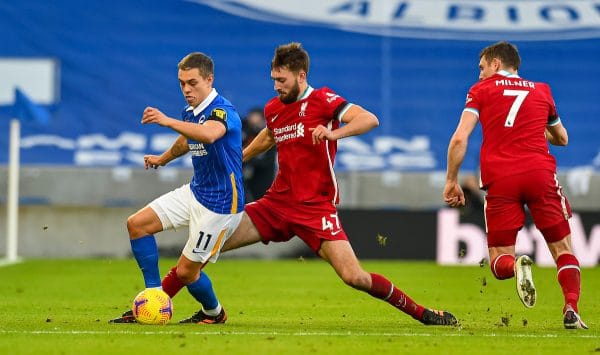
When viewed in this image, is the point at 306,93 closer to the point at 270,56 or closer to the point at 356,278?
the point at 356,278

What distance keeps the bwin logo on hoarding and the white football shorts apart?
42.9ft

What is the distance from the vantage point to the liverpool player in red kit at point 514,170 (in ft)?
30.7

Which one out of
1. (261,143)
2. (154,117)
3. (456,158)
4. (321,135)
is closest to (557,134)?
(456,158)

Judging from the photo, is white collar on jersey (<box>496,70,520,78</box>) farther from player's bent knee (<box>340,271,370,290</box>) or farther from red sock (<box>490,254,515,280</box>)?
player's bent knee (<box>340,271,370,290</box>)

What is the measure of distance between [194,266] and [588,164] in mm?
13429

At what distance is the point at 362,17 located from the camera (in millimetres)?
22234

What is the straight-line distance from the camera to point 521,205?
948cm

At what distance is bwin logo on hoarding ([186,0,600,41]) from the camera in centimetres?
2223

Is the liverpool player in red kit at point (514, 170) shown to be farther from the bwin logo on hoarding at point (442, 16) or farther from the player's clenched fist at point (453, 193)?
the bwin logo on hoarding at point (442, 16)

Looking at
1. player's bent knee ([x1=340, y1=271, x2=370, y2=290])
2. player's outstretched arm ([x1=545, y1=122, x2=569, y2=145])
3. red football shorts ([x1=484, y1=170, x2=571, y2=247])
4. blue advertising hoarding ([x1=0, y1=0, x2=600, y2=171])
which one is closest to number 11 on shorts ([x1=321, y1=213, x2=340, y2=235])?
player's bent knee ([x1=340, y1=271, x2=370, y2=290])

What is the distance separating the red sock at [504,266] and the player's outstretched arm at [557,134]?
1076mm

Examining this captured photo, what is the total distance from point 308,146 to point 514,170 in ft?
4.82

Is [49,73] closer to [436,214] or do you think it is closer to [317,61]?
[317,61]

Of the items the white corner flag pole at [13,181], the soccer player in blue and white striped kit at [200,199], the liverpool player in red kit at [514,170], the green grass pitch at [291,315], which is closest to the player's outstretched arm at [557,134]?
the liverpool player in red kit at [514,170]
